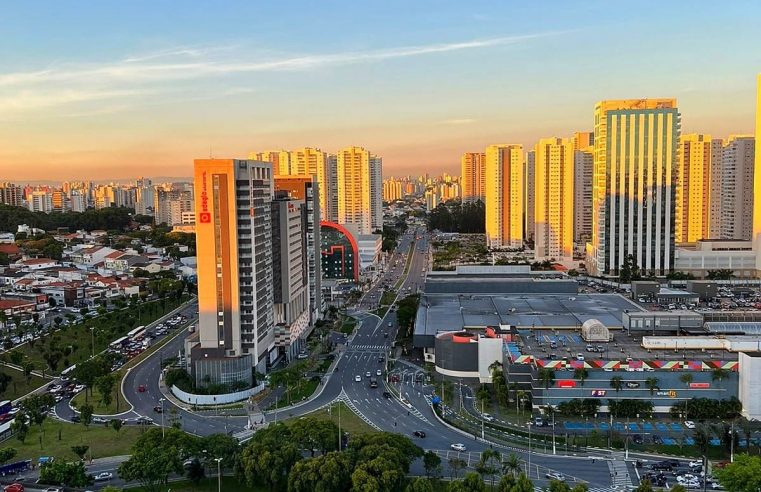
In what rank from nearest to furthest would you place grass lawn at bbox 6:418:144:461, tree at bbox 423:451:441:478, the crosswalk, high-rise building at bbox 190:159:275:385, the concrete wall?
tree at bbox 423:451:441:478, grass lawn at bbox 6:418:144:461, the concrete wall, high-rise building at bbox 190:159:275:385, the crosswalk

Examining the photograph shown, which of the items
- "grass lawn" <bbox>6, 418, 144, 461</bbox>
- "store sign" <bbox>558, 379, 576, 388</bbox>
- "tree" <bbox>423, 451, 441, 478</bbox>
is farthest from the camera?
"store sign" <bbox>558, 379, 576, 388</bbox>

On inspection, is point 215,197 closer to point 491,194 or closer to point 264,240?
point 264,240

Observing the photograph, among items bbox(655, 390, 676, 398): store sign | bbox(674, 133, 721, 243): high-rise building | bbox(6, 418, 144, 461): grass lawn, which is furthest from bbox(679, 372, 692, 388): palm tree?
bbox(674, 133, 721, 243): high-rise building

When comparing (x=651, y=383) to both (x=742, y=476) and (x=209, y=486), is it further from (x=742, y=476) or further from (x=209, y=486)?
(x=209, y=486)

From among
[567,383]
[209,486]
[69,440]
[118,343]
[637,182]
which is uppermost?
[637,182]

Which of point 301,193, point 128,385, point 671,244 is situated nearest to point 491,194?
point 671,244

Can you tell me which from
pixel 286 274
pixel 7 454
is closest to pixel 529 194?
pixel 286 274

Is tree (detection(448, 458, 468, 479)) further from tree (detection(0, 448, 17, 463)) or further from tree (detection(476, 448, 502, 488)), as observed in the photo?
tree (detection(0, 448, 17, 463))
